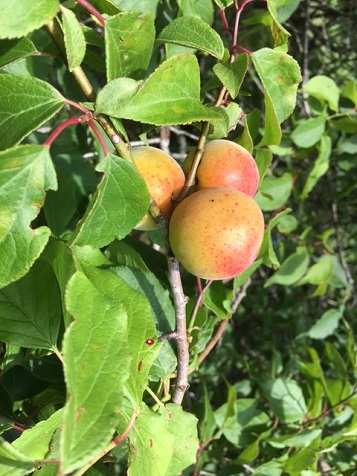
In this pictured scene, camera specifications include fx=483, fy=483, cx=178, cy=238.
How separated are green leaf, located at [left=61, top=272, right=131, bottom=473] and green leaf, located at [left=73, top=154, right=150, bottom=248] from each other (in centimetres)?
11

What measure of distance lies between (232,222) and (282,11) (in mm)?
788

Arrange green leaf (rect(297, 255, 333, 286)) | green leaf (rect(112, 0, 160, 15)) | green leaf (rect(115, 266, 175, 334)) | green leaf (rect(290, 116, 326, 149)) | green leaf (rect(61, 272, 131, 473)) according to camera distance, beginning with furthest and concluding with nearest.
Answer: green leaf (rect(297, 255, 333, 286)), green leaf (rect(290, 116, 326, 149)), green leaf (rect(112, 0, 160, 15)), green leaf (rect(115, 266, 175, 334)), green leaf (rect(61, 272, 131, 473))

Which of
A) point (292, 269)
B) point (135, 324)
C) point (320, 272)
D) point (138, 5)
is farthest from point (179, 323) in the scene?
point (320, 272)

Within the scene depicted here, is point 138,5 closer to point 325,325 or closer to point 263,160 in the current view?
point 263,160

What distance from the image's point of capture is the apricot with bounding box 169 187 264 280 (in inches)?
25.0

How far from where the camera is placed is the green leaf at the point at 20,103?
543mm

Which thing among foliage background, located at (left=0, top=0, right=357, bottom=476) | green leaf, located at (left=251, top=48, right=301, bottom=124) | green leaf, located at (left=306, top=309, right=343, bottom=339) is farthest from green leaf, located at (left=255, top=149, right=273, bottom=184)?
green leaf, located at (left=306, top=309, right=343, bottom=339)

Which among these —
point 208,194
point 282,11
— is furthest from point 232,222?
point 282,11

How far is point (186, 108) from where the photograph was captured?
57 centimetres

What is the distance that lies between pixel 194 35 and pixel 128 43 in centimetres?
10

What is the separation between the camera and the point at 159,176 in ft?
2.23

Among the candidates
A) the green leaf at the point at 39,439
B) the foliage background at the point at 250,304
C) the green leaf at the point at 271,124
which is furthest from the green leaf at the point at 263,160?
the green leaf at the point at 39,439

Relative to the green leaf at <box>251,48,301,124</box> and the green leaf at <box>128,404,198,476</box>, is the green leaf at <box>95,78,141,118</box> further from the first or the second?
the green leaf at <box>128,404,198,476</box>

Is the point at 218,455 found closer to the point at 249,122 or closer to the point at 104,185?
the point at 249,122
